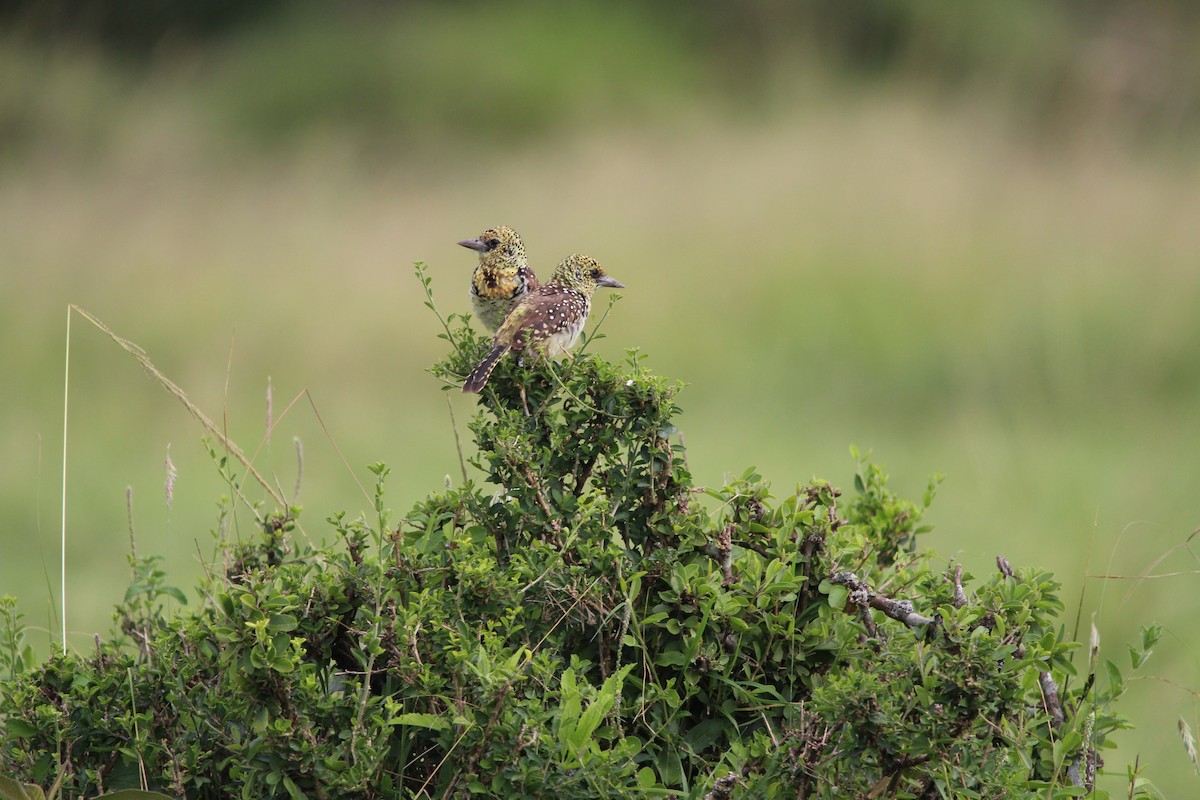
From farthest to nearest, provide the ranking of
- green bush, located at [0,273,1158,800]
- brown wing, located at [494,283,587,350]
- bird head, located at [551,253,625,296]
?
1. bird head, located at [551,253,625,296]
2. brown wing, located at [494,283,587,350]
3. green bush, located at [0,273,1158,800]

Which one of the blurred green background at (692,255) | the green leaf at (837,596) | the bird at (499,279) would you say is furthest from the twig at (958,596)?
the blurred green background at (692,255)

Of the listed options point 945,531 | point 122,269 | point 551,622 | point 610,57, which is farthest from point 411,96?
point 551,622

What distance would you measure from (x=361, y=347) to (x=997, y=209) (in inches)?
187

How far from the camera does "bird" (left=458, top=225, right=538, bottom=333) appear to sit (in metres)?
3.57

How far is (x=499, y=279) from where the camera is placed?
3.58m

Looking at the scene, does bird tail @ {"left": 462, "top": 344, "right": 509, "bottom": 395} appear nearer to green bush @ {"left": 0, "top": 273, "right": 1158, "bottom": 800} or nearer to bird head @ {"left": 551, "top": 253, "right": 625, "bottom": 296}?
green bush @ {"left": 0, "top": 273, "right": 1158, "bottom": 800}

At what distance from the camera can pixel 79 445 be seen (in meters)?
8.23

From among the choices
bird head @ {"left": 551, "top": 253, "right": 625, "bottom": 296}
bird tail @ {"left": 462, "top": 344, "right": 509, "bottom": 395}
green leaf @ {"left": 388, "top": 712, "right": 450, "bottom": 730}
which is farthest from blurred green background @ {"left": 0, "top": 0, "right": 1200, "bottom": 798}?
Answer: green leaf @ {"left": 388, "top": 712, "right": 450, "bottom": 730}

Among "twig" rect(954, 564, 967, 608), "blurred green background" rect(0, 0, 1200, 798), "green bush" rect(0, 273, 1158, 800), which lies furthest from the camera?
"blurred green background" rect(0, 0, 1200, 798)

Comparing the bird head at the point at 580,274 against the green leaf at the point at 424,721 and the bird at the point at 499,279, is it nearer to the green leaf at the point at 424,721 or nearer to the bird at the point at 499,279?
the bird at the point at 499,279

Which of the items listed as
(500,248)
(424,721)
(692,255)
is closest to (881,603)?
(424,721)

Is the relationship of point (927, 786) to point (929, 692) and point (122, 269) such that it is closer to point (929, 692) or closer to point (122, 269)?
point (929, 692)

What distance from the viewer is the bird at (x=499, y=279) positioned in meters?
3.57

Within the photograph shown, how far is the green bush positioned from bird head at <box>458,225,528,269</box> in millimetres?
1018
